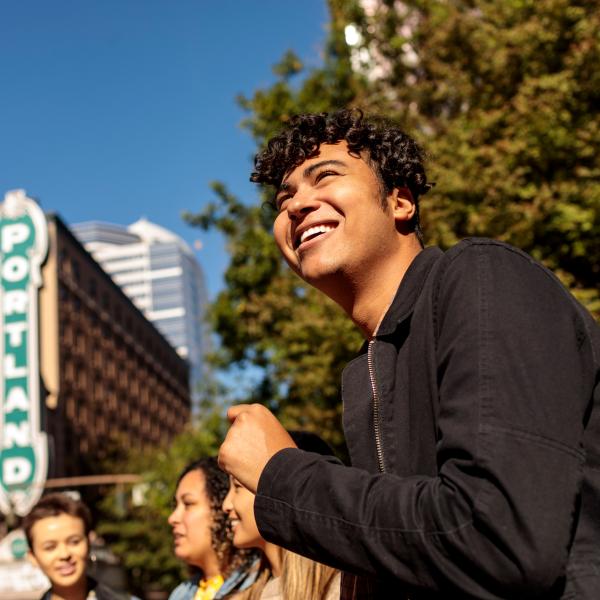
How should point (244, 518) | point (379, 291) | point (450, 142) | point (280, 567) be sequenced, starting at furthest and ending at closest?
1. point (450, 142)
2. point (280, 567)
3. point (244, 518)
4. point (379, 291)

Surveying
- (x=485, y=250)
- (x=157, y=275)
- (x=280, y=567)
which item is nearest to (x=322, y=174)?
(x=485, y=250)

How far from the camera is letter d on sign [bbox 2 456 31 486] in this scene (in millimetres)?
26422

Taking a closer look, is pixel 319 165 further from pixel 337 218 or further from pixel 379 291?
pixel 379 291

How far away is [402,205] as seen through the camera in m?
1.88

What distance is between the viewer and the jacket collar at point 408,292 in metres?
1.57

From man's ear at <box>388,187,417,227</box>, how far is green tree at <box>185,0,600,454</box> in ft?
24.4

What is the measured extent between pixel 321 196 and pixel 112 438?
5905 centimetres

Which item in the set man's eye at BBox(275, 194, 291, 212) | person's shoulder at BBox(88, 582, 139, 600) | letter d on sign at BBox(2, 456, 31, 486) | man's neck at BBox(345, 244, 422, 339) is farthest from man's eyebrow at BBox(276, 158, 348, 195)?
letter d on sign at BBox(2, 456, 31, 486)

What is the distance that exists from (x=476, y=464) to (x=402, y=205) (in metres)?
0.79

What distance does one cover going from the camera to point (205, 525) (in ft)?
16.1

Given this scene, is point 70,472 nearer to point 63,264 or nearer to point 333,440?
point 63,264

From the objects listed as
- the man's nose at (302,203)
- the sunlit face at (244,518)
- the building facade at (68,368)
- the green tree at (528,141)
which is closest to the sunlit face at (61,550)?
the sunlit face at (244,518)

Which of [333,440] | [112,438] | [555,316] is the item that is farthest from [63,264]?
[555,316]

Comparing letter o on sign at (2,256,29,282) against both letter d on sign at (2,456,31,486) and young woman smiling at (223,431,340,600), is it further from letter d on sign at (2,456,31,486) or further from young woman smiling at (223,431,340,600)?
young woman smiling at (223,431,340,600)
